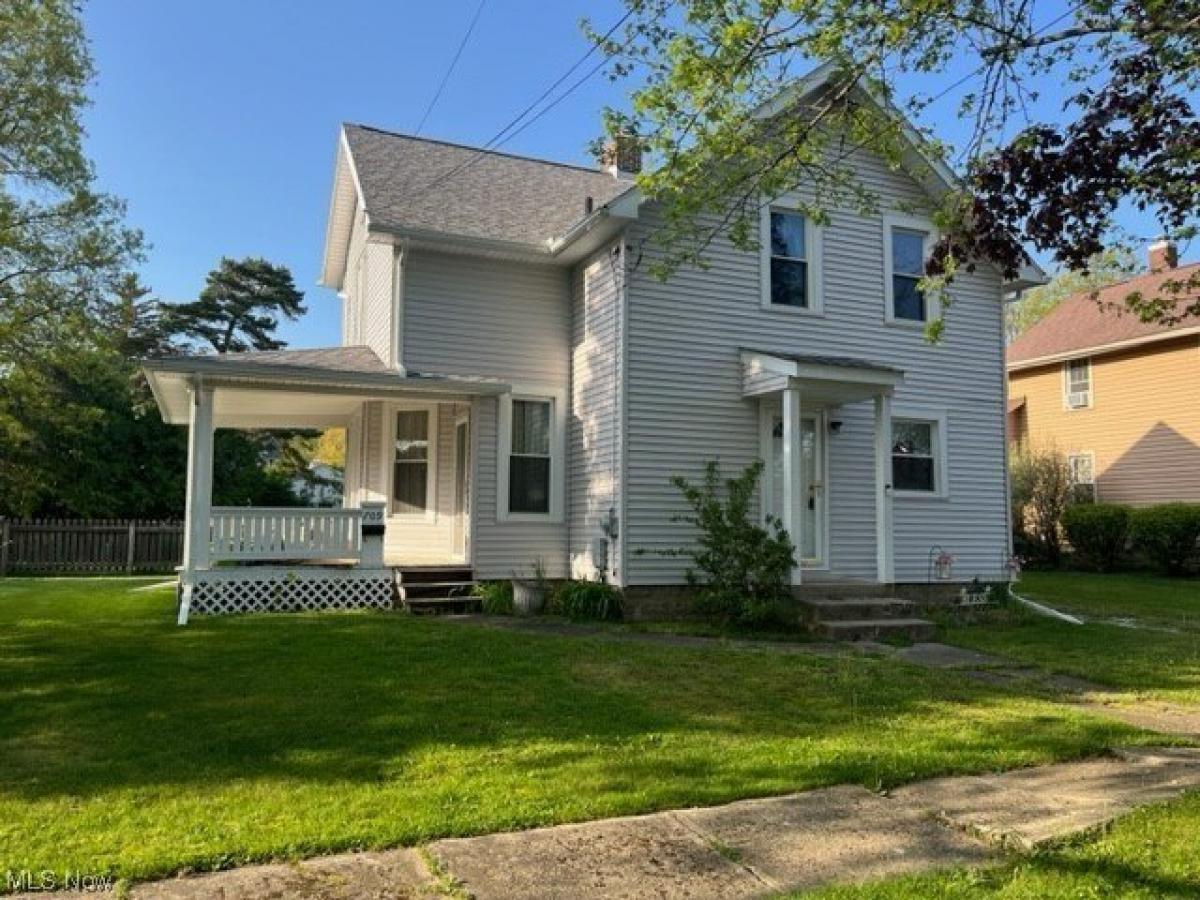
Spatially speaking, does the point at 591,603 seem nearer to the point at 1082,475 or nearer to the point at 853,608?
the point at 853,608

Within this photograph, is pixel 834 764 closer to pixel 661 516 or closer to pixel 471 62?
pixel 661 516

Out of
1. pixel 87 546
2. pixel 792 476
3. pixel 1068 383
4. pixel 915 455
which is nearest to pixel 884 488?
pixel 792 476

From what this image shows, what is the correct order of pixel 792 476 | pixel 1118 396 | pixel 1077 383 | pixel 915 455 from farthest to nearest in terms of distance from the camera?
pixel 1077 383 < pixel 1118 396 < pixel 915 455 < pixel 792 476

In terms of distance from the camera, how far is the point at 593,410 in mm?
12055

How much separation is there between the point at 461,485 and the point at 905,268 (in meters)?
7.45

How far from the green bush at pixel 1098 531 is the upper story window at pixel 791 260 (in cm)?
1292

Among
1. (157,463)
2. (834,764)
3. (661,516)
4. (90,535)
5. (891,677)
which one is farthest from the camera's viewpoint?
(157,463)

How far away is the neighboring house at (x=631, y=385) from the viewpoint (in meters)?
11.3

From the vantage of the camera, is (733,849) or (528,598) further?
(528,598)

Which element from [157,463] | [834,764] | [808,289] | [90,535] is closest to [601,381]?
[808,289]

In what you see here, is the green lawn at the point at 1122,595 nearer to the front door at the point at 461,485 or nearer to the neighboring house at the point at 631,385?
the neighboring house at the point at 631,385

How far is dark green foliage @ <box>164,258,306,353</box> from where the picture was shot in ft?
118

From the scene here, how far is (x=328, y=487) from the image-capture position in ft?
115

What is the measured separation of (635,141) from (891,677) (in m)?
5.18
